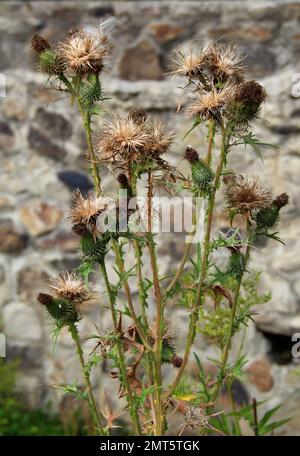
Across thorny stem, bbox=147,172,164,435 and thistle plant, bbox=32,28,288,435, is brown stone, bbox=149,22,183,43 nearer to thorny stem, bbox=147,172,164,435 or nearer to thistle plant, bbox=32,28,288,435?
thistle plant, bbox=32,28,288,435

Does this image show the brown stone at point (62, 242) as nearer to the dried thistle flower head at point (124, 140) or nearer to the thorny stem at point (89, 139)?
the thorny stem at point (89, 139)

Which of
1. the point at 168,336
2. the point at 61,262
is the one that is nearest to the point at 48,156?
the point at 61,262

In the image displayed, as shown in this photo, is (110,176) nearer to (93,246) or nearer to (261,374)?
(261,374)

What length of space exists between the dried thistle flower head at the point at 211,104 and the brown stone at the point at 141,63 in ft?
5.29

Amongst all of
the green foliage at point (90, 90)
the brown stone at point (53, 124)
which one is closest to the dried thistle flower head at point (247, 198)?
the green foliage at point (90, 90)

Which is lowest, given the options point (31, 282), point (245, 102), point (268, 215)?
point (268, 215)

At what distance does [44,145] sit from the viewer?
3406 mm

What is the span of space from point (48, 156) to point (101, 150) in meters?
1.80

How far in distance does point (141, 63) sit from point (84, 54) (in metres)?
1.59

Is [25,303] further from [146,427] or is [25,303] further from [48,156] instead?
[146,427]

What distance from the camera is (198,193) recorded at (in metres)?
1.66

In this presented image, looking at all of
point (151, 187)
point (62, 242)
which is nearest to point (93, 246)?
point (151, 187)

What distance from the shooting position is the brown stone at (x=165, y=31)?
314 cm

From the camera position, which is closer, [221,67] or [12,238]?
[221,67]
